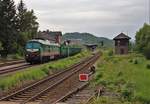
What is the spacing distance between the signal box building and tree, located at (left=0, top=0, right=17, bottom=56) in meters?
28.7

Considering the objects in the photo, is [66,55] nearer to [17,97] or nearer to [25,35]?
[25,35]

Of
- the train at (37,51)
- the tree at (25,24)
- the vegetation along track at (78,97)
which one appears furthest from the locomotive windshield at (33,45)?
the tree at (25,24)

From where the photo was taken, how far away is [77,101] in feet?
60.7

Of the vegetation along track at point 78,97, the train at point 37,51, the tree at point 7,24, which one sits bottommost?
the vegetation along track at point 78,97

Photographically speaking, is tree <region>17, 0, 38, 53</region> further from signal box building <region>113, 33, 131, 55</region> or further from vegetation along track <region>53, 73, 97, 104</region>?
vegetation along track <region>53, 73, 97, 104</region>

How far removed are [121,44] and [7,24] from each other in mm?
34621

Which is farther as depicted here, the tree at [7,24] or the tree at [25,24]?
the tree at [25,24]

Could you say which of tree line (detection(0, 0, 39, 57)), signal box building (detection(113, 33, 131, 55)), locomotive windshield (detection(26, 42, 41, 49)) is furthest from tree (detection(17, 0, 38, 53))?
locomotive windshield (detection(26, 42, 41, 49))

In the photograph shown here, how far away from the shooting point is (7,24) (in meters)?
71.5

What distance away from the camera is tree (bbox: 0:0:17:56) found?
6897 cm

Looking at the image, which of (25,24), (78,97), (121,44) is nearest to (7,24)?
(25,24)

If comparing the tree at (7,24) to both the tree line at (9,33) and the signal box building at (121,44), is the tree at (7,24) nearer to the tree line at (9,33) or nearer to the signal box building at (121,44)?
the tree line at (9,33)

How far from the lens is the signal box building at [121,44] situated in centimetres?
9531

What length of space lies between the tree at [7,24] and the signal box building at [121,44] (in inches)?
1128
